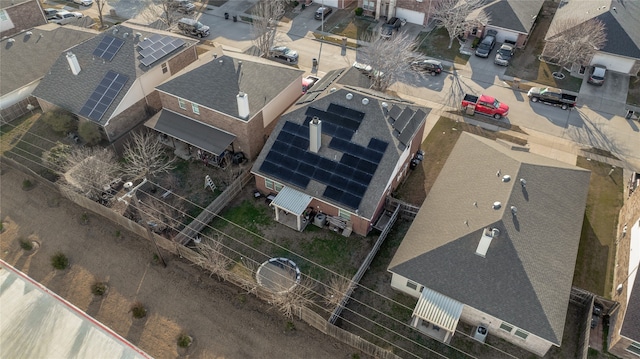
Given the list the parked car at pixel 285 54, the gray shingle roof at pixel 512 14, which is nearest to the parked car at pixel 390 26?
the gray shingle roof at pixel 512 14

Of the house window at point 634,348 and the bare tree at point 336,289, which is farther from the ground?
the house window at point 634,348

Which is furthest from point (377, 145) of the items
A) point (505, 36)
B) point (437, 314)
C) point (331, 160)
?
point (505, 36)

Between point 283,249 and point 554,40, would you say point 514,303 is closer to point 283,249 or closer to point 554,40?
point 283,249

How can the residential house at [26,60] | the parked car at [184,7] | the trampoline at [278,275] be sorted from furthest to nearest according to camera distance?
the parked car at [184,7] → the residential house at [26,60] → the trampoline at [278,275]

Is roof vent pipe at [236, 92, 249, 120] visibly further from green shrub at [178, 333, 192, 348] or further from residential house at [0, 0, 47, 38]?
residential house at [0, 0, 47, 38]

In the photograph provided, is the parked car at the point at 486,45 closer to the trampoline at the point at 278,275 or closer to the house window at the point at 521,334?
the house window at the point at 521,334

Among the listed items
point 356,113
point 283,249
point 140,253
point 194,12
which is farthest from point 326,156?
point 194,12

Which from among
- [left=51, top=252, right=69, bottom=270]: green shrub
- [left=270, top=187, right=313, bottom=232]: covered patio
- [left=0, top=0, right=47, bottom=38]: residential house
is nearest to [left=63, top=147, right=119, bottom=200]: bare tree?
[left=51, top=252, right=69, bottom=270]: green shrub
